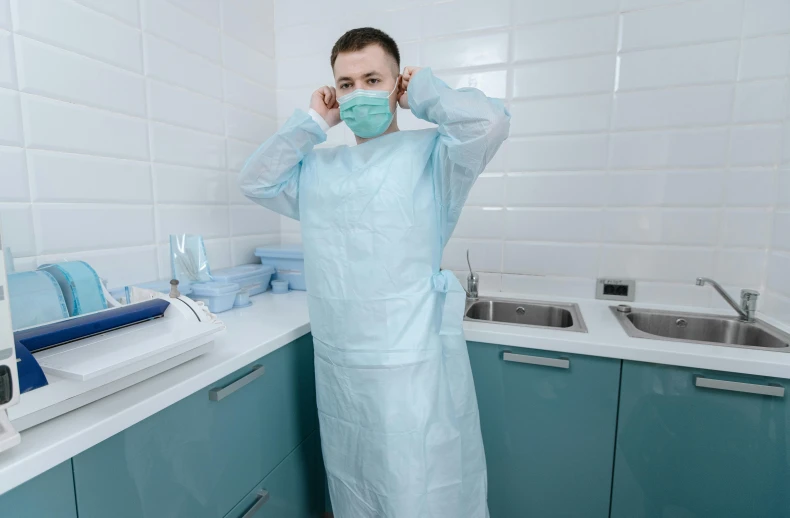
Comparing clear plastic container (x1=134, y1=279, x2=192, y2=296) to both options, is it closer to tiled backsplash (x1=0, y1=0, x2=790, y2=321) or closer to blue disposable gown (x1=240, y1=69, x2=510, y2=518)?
tiled backsplash (x1=0, y1=0, x2=790, y2=321)

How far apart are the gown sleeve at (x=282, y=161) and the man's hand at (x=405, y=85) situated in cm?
22

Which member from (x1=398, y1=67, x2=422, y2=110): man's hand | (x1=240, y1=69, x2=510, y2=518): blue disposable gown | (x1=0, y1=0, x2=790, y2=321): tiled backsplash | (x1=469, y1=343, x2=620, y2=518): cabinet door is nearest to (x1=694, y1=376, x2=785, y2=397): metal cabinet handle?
(x1=469, y1=343, x2=620, y2=518): cabinet door

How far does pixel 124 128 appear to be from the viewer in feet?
3.56

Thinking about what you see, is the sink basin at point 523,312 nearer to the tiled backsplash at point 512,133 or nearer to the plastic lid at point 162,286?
the tiled backsplash at point 512,133

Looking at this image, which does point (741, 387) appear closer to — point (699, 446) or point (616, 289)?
point (699, 446)

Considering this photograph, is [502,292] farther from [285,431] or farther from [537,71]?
[285,431]

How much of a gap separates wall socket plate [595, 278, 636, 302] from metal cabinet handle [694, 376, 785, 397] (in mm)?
494

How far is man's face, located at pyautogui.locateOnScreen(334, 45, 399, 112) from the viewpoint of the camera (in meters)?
0.93

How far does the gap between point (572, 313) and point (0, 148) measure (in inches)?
62.1

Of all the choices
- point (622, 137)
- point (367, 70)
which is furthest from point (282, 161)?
point (622, 137)

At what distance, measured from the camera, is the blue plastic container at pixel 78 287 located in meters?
0.79

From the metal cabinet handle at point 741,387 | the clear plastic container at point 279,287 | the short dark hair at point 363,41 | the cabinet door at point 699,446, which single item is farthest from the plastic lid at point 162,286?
the metal cabinet handle at point 741,387

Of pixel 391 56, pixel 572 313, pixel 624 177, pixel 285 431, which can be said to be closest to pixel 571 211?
pixel 624 177

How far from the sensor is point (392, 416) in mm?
917
